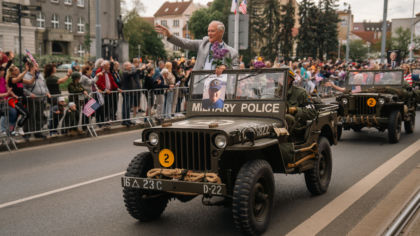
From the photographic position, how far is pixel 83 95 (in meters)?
11.6

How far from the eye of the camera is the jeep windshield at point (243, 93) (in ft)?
18.3

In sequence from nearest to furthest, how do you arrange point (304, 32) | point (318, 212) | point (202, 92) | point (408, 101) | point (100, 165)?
1. point (318, 212)
2. point (202, 92)
3. point (100, 165)
4. point (408, 101)
5. point (304, 32)

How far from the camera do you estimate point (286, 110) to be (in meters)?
5.57

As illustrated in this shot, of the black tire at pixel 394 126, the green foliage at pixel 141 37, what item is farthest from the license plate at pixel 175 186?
the green foliage at pixel 141 37

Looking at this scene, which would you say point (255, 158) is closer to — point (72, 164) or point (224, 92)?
point (224, 92)

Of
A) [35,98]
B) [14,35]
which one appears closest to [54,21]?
[14,35]

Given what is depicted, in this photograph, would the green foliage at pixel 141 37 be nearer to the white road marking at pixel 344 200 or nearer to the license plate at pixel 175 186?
the white road marking at pixel 344 200

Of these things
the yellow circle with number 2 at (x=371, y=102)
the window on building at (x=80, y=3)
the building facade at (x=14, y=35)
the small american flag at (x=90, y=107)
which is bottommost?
the small american flag at (x=90, y=107)

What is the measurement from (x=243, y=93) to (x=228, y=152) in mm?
1211

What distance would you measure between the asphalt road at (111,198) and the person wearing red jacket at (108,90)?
264cm

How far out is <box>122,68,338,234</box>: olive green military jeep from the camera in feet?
14.5

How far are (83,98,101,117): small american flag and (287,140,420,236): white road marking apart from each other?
7.11 metres

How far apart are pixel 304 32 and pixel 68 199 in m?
62.1

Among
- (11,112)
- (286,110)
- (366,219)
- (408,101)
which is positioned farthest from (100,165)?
(408,101)
